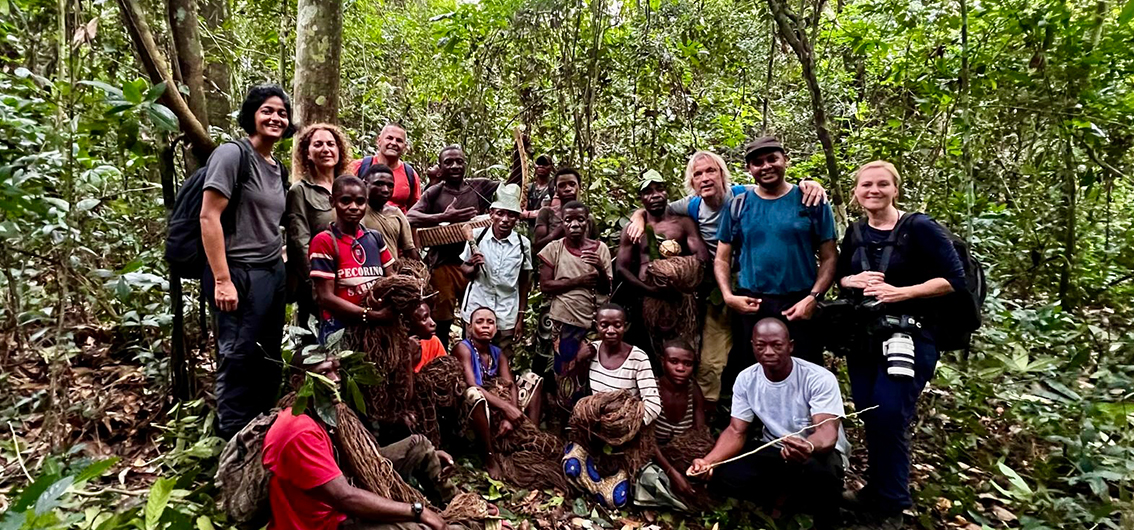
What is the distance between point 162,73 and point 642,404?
3242 mm

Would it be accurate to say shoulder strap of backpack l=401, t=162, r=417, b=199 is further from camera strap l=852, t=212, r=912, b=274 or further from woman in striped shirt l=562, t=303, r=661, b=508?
camera strap l=852, t=212, r=912, b=274

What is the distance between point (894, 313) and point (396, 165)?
3592mm

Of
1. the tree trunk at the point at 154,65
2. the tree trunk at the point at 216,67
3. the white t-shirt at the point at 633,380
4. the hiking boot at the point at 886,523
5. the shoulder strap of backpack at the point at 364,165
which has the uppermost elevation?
the tree trunk at the point at 216,67

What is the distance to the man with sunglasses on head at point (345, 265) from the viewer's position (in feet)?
10.9

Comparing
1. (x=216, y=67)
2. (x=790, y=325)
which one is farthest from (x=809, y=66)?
(x=216, y=67)

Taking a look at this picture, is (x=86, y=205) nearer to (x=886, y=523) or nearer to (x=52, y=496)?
(x=52, y=496)

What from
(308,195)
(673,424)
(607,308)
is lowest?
(673,424)

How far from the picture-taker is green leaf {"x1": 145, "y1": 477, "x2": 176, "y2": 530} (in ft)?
8.29

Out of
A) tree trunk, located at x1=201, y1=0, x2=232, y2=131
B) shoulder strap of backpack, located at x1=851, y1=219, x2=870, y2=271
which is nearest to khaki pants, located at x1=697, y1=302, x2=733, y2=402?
shoulder strap of backpack, located at x1=851, y1=219, x2=870, y2=271

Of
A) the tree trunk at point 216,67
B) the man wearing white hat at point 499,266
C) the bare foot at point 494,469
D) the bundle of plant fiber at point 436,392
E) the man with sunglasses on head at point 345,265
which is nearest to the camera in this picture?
the man with sunglasses on head at point 345,265

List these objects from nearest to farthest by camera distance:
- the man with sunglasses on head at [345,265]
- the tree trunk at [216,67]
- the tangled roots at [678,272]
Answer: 1. the man with sunglasses on head at [345,265]
2. the tangled roots at [678,272]
3. the tree trunk at [216,67]

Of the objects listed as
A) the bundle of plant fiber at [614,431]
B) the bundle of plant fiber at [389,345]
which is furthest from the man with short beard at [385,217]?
the bundle of plant fiber at [614,431]

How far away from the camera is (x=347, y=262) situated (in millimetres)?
3436

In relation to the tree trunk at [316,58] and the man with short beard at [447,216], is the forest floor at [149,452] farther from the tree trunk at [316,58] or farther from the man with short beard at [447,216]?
the tree trunk at [316,58]
